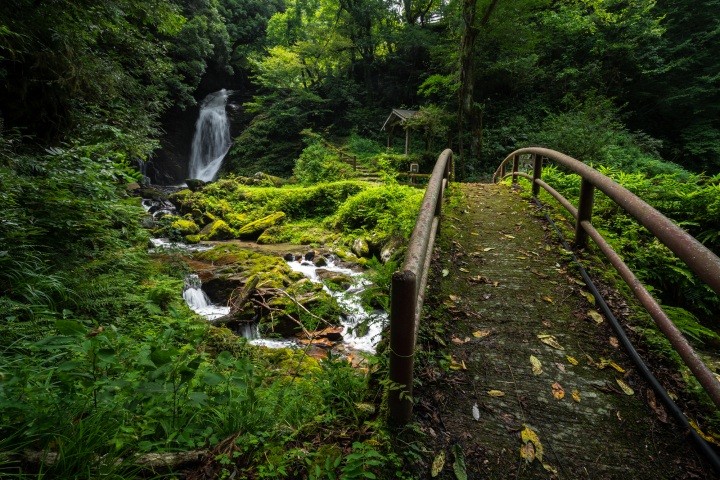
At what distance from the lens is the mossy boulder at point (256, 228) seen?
12.9 m

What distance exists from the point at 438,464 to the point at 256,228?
12.2m

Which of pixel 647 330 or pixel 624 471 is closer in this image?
pixel 624 471

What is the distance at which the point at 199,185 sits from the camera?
67.1 feet

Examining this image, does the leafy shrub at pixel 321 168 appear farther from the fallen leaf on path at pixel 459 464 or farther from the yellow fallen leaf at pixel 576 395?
the fallen leaf on path at pixel 459 464

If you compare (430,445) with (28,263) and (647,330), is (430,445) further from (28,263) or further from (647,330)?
(28,263)

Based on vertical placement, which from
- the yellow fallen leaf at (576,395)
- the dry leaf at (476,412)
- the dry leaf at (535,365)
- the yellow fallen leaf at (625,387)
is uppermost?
the dry leaf at (535,365)

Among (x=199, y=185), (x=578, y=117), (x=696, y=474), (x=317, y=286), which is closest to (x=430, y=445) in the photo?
(x=696, y=474)

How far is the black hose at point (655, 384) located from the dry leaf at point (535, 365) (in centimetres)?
57

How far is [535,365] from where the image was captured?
222 centimetres

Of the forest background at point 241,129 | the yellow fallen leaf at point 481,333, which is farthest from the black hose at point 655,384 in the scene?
the forest background at point 241,129

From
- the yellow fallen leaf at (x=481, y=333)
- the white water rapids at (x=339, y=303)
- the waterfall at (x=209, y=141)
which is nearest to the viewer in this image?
the yellow fallen leaf at (x=481, y=333)

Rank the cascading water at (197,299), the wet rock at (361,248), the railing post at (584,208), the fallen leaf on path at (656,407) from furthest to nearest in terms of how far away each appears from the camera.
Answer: the wet rock at (361,248), the cascading water at (197,299), the railing post at (584,208), the fallen leaf on path at (656,407)

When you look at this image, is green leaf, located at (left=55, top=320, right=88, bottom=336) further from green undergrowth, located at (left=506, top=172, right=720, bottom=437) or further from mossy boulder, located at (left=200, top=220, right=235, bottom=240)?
mossy boulder, located at (left=200, top=220, right=235, bottom=240)

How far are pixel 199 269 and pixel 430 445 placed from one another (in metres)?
8.50
